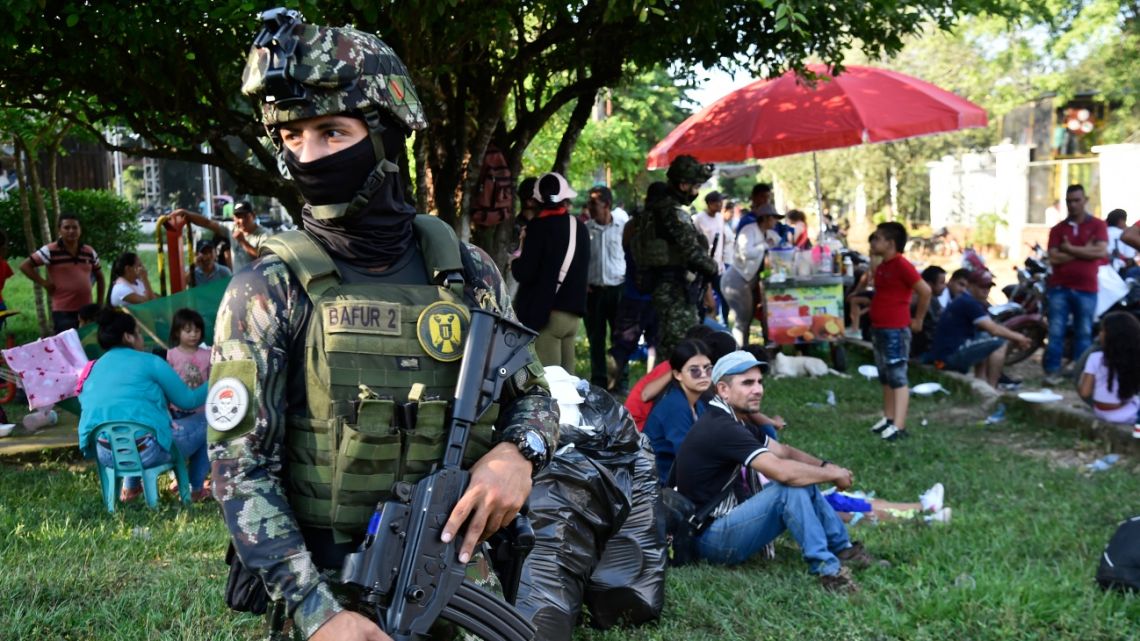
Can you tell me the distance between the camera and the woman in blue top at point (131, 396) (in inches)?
224

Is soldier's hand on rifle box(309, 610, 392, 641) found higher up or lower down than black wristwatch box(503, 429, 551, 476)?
lower down

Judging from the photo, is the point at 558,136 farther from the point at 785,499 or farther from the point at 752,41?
the point at 785,499

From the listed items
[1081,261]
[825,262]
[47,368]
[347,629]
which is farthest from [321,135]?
[825,262]

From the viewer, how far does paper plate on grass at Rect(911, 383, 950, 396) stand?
31.8ft

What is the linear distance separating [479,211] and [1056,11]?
15966mm

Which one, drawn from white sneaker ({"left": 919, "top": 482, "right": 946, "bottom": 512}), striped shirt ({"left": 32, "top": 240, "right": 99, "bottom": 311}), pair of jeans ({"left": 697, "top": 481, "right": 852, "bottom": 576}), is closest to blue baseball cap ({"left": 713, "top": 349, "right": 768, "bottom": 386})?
pair of jeans ({"left": 697, "top": 481, "right": 852, "bottom": 576})

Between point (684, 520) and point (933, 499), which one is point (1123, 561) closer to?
point (933, 499)

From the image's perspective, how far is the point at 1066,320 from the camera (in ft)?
33.1

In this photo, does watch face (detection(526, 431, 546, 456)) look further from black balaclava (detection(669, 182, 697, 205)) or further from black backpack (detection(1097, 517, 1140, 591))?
black balaclava (detection(669, 182, 697, 205))

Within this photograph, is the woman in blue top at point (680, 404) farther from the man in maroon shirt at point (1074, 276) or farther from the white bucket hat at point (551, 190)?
the man in maroon shirt at point (1074, 276)

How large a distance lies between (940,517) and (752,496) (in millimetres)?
1291

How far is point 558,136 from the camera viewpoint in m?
15.9

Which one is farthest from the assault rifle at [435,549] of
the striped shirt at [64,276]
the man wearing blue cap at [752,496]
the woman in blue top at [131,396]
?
the striped shirt at [64,276]

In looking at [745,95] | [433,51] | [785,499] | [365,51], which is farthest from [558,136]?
[365,51]
